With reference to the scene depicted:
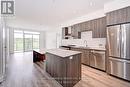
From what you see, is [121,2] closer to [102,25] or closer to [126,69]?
[102,25]

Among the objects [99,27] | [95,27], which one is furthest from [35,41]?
[99,27]

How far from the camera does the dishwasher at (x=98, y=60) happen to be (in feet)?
15.0

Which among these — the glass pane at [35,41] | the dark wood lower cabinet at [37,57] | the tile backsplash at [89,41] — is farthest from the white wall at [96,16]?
the glass pane at [35,41]

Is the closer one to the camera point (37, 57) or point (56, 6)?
point (56, 6)

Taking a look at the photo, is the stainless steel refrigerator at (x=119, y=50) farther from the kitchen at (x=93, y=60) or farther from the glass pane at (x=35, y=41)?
the glass pane at (x=35, y=41)

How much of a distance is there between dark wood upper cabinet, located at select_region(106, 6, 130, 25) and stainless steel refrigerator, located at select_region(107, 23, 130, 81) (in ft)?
0.58

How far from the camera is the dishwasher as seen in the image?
4566 mm

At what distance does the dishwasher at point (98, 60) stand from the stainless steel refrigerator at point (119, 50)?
1.56ft

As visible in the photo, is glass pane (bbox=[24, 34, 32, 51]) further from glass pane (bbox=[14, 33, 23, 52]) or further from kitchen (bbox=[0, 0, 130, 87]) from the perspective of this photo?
kitchen (bbox=[0, 0, 130, 87])

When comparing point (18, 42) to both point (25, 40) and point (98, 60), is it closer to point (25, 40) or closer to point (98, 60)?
point (25, 40)

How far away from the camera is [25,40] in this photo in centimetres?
1281

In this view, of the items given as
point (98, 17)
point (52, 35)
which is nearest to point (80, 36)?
point (98, 17)

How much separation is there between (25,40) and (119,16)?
11.3 metres

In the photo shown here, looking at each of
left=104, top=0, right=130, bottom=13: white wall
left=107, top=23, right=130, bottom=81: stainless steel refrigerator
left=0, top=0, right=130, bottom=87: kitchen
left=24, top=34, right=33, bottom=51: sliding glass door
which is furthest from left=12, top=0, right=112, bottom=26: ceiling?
left=24, top=34, right=33, bottom=51: sliding glass door
